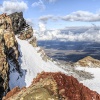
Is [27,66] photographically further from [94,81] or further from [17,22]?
[94,81]

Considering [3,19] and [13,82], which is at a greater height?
[3,19]

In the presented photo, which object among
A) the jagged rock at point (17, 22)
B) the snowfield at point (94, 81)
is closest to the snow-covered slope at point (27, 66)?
the jagged rock at point (17, 22)

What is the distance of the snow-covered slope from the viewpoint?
2874 inches

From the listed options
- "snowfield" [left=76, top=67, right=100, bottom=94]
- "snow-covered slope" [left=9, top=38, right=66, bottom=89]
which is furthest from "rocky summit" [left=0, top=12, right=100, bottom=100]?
"snowfield" [left=76, top=67, right=100, bottom=94]

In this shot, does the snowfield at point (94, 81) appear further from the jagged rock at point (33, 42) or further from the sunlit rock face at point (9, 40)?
the sunlit rock face at point (9, 40)

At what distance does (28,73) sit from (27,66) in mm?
5064

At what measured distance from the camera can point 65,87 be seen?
21.6m

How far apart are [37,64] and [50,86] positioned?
74.5 metres

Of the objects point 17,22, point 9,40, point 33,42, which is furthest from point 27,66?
point 17,22

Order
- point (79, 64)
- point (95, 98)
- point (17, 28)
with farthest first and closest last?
point (79, 64) → point (17, 28) → point (95, 98)

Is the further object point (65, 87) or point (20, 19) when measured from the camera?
point (20, 19)

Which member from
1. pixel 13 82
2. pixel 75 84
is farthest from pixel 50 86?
pixel 13 82

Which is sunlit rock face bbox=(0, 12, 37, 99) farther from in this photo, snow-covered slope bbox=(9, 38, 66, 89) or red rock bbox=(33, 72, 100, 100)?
red rock bbox=(33, 72, 100, 100)

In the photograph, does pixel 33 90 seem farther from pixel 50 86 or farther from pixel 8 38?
pixel 8 38
